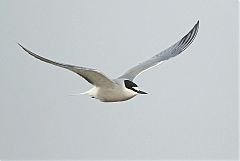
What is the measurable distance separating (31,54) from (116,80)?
103cm

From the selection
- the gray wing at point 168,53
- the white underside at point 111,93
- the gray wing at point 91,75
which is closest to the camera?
the gray wing at point 91,75

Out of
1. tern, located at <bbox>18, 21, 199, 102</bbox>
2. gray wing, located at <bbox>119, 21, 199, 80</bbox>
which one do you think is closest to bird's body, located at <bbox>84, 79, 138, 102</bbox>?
tern, located at <bbox>18, 21, 199, 102</bbox>

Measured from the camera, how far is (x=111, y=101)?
4195 millimetres

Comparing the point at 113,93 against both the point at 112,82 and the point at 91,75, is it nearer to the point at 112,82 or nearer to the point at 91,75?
the point at 112,82

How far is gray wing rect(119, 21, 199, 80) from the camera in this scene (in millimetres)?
4734

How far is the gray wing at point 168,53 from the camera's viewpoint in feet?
15.5

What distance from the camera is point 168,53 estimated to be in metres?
5.02

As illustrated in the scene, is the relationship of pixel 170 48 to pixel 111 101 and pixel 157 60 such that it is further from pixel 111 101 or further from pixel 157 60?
pixel 111 101

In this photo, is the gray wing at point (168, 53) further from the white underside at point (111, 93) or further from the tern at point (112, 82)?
the white underside at point (111, 93)

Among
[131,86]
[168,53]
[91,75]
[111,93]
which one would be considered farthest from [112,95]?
[168,53]

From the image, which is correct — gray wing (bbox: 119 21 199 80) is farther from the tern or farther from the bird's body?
the bird's body

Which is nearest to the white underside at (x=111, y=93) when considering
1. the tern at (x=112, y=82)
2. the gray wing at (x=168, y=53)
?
the tern at (x=112, y=82)

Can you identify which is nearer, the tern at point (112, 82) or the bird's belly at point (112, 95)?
the tern at point (112, 82)

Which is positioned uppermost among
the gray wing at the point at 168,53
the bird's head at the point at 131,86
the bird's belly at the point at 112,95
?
the gray wing at the point at 168,53
